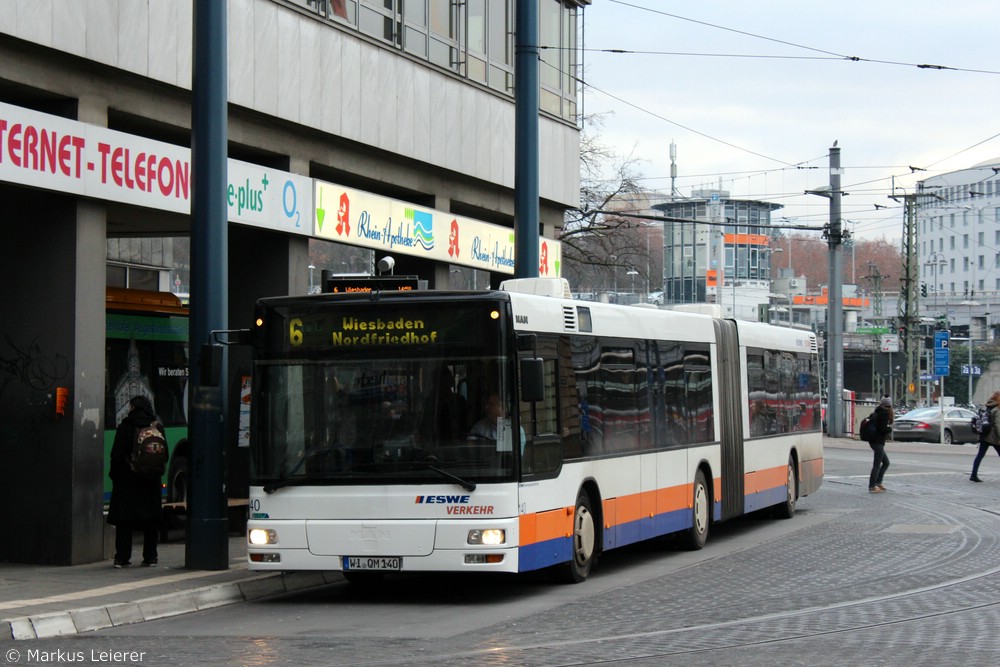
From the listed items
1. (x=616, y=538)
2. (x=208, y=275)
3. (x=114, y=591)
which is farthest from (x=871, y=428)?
(x=114, y=591)

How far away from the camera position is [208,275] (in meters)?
14.3

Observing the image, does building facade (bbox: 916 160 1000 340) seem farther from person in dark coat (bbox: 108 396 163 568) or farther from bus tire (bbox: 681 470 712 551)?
person in dark coat (bbox: 108 396 163 568)

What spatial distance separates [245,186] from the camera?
17.7m

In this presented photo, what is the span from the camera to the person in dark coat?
1447 cm

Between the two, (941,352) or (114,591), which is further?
(941,352)

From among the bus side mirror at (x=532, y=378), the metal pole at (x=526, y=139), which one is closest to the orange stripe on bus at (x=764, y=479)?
the metal pole at (x=526, y=139)

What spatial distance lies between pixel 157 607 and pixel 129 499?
3.01m

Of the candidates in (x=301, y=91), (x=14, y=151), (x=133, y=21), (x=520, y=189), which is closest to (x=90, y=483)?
(x=14, y=151)

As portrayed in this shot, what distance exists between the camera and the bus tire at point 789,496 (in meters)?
22.2

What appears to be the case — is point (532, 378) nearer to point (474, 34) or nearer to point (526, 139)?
point (526, 139)

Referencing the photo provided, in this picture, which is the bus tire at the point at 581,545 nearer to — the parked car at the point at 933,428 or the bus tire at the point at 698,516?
the bus tire at the point at 698,516

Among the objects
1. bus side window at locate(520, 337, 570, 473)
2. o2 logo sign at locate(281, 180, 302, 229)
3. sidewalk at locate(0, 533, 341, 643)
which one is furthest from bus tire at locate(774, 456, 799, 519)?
bus side window at locate(520, 337, 570, 473)

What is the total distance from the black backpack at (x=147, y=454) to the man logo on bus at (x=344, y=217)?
625cm

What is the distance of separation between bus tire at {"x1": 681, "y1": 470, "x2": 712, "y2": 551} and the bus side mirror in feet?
18.9
